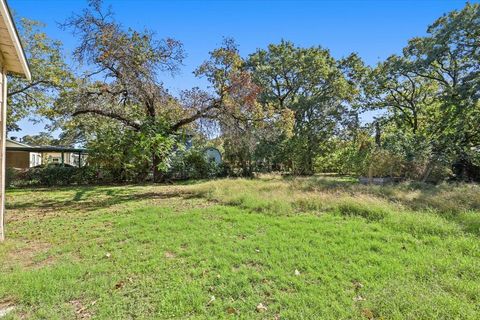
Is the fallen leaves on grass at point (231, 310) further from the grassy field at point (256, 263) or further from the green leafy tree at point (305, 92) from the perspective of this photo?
the green leafy tree at point (305, 92)

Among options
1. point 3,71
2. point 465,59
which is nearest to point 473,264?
point 3,71

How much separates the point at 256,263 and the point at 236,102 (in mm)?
8016

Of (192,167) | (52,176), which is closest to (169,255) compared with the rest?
(192,167)

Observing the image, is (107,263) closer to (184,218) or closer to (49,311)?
(49,311)

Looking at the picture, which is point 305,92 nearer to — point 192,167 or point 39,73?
point 192,167

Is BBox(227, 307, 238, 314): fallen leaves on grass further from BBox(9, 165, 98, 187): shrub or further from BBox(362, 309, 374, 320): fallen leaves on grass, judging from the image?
BBox(9, 165, 98, 187): shrub

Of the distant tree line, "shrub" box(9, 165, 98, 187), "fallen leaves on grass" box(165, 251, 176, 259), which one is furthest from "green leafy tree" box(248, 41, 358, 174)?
"fallen leaves on grass" box(165, 251, 176, 259)

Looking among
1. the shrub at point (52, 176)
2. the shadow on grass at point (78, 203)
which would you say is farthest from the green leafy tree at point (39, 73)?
the shadow on grass at point (78, 203)

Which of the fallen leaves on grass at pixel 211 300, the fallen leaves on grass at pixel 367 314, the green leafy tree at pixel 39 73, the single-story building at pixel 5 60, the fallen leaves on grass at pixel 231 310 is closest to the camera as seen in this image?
the fallen leaves on grass at pixel 367 314

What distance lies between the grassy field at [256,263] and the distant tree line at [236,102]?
4.84 meters

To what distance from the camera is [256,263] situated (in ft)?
12.1

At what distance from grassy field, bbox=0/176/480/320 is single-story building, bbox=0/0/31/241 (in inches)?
46.6

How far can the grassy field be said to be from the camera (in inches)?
106

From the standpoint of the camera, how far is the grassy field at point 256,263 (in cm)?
269
